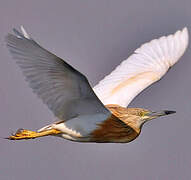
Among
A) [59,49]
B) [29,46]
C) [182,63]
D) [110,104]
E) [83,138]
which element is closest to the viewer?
[29,46]

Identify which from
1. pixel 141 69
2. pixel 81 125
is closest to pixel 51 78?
pixel 81 125

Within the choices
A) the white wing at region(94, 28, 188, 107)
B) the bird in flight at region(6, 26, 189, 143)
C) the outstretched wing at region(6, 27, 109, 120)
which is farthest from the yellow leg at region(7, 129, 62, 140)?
the white wing at region(94, 28, 188, 107)

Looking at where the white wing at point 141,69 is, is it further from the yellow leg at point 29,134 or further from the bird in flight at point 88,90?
the yellow leg at point 29,134

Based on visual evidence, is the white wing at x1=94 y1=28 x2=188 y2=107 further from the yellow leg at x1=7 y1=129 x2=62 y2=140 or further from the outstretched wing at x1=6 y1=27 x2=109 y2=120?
the outstretched wing at x1=6 y1=27 x2=109 y2=120

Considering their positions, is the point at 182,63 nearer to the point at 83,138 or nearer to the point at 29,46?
the point at 83,138

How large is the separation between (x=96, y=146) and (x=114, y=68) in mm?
811

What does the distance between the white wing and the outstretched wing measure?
1074mm

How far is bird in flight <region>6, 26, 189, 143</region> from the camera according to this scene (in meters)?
6.07

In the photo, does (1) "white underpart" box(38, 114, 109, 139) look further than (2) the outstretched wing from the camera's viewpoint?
Yes

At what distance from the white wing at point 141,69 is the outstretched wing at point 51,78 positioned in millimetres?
1074

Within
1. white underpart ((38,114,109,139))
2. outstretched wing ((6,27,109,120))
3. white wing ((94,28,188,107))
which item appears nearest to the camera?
outstretched wing ((6,27,109,120))

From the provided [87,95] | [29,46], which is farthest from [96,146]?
[29,46]

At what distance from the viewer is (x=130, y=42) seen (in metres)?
8.67

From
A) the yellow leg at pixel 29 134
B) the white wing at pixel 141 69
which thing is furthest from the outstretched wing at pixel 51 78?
the white wing at pixel 141 69
